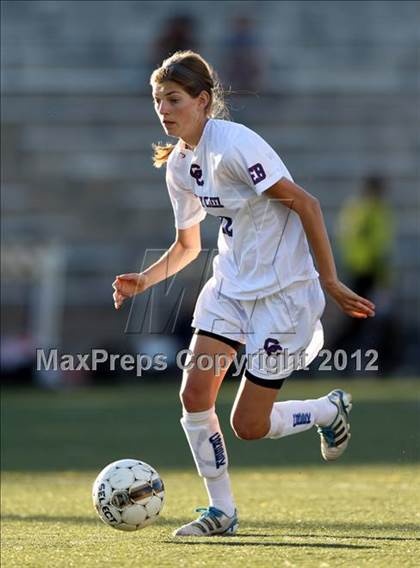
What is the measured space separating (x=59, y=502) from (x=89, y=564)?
230cm

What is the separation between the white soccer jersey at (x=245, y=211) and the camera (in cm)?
542

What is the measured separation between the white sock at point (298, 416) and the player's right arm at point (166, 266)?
79 cm

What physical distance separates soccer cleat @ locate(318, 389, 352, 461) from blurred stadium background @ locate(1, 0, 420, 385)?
9571 millimetres

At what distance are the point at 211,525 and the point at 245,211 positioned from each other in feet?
4.36

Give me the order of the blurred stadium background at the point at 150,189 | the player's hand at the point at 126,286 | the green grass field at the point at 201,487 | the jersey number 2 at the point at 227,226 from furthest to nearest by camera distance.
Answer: the blurred stadium background at the point at 150,189 → the player's hand at the point at 126,286 → the jersey number 2 at the point at 227,226 → the green grass field at the point at 201,487

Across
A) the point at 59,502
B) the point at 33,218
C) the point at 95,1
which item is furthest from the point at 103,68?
the point at 59,502

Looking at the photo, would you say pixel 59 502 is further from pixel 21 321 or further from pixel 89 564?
pixel 21 321

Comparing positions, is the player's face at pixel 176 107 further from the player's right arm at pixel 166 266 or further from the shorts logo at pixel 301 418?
the shorts logo at pixel 301 418

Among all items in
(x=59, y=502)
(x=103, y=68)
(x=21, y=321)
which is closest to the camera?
(x=59, y=502)

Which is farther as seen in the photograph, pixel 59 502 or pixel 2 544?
pixel 59 502

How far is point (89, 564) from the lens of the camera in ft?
14.9

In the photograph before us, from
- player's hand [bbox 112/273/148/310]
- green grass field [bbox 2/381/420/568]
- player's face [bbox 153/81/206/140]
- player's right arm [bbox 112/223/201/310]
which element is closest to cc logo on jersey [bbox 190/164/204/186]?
player's face [bbox 153/81/206/140]

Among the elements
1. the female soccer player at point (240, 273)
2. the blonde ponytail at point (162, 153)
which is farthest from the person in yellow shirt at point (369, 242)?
the female soccer player at point (240, 273)

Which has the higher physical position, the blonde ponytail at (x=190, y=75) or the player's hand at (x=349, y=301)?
the blonde ponytail at (x=190, y=75)
